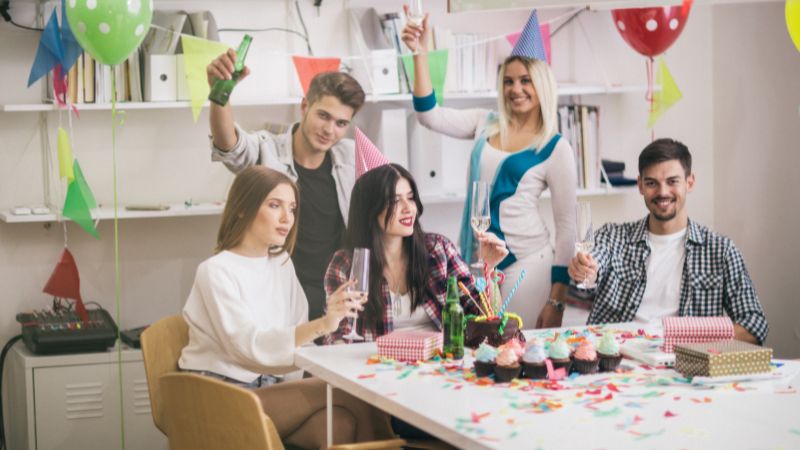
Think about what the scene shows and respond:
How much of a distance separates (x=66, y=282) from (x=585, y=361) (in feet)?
7.20

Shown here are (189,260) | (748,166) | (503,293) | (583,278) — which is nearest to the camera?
(583,278)

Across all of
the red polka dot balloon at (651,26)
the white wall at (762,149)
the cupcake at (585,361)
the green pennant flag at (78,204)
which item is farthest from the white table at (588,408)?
the white wall at (762,149)

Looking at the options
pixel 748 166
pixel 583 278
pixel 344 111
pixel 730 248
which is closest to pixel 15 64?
pixel 344 111

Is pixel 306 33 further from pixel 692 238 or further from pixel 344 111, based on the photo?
pixel 692 238

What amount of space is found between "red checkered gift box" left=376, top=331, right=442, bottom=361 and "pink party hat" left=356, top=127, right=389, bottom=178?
0.95m

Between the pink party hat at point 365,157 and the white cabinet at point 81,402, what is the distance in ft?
3.64

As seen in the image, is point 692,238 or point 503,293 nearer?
point 692,238

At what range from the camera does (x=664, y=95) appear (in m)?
4.73

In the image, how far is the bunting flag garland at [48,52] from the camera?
12.8ft

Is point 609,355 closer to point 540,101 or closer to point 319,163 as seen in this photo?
point 540,101

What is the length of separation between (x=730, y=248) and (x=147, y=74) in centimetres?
214

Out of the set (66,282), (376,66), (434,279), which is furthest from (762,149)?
(66,282)

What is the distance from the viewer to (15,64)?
4.21 m

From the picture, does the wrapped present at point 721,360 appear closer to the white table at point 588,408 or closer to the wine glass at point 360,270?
the white table at point 588,408
